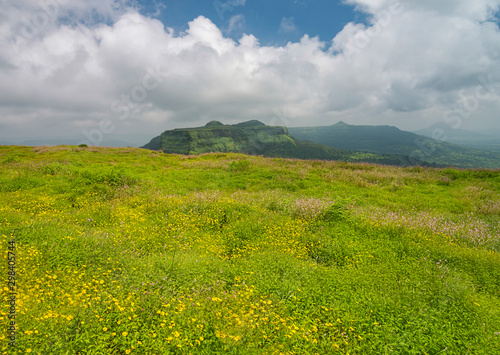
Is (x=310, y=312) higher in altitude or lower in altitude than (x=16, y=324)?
lower

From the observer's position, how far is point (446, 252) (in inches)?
314

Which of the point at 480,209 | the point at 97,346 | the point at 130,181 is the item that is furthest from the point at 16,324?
the point at 480,209

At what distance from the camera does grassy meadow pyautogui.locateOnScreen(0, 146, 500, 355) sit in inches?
179

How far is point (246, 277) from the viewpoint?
261 inches

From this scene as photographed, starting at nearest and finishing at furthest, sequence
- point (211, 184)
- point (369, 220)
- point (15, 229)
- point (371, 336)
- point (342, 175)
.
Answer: point (371, 336), point (15, 229), point (369, 220), point (211, 184), point (342, 175)

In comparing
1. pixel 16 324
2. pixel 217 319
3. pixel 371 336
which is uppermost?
pixel 16 324

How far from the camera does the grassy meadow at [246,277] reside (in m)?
4.54

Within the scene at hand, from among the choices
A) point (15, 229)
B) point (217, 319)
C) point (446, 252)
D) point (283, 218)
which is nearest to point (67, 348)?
point (217, 319)

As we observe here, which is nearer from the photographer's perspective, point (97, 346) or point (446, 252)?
point (97, 346)

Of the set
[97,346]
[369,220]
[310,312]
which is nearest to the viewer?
[97,346]

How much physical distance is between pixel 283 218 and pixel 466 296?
636 cm

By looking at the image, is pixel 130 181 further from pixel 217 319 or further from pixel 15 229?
pixel 217 319

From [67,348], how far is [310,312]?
4.82 m

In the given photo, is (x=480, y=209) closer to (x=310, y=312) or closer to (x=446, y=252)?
(x=446, y=252)
